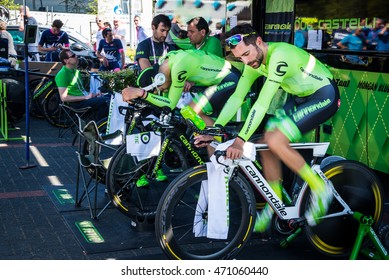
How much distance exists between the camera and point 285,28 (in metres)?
8.89

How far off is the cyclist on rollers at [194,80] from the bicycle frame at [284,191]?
4.35ft

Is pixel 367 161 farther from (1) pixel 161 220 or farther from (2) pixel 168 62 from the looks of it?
(1) pixel 161 220

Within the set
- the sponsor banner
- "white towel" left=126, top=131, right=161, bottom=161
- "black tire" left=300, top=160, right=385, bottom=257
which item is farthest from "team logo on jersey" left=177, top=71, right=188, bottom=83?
the sponsor banner

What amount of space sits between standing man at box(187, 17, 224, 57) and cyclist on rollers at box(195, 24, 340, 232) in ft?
9.28

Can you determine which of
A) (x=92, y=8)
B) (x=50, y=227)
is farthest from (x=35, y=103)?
(x=92, y=8)

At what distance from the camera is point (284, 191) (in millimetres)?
4742

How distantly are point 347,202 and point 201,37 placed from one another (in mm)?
3571

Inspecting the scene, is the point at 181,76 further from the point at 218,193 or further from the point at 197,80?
the point at 218,193

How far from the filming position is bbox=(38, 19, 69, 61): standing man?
43.8 ft

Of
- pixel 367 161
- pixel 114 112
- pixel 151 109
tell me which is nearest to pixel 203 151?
pixel 151 109

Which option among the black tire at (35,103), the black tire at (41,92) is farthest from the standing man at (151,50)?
the black tire at (35,103)

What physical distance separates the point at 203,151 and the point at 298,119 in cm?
124

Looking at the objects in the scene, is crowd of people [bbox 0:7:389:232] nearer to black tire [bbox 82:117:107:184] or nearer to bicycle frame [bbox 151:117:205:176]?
bicycle frame [bbox 151:117:205:176]

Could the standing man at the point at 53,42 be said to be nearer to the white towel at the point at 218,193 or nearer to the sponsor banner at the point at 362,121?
the sponsor banner at the point at 362,121
